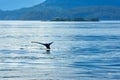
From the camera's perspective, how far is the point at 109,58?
55125 mm

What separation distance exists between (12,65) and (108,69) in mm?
8741

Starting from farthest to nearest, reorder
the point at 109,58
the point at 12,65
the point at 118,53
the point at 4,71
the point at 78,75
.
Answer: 1. the point at 118,53
2. the point at 109,58
3. the point at 12,65
4. the point at 4,71
5. the point at 78,75

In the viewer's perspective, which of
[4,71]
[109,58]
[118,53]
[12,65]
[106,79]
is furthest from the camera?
[118,53]

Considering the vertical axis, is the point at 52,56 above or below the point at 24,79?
above

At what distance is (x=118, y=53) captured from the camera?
2424 inches

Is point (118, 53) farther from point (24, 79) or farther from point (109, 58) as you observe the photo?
point (24, 79)

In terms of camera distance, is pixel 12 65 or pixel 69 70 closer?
pixel 69 70

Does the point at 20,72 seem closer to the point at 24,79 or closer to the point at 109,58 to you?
the point at 24,79

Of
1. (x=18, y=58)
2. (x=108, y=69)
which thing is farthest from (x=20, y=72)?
(x=18, y=58)

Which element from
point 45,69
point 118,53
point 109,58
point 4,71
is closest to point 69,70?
point 45,69

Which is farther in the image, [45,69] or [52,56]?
[52,56]

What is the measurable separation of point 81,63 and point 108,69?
561 cm

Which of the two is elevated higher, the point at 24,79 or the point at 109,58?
the point at 109,58

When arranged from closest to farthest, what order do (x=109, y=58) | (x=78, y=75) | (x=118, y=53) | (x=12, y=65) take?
(x=78, y=75), (x=12, y=65), (x=109, y=58), (x=118, y=53)
